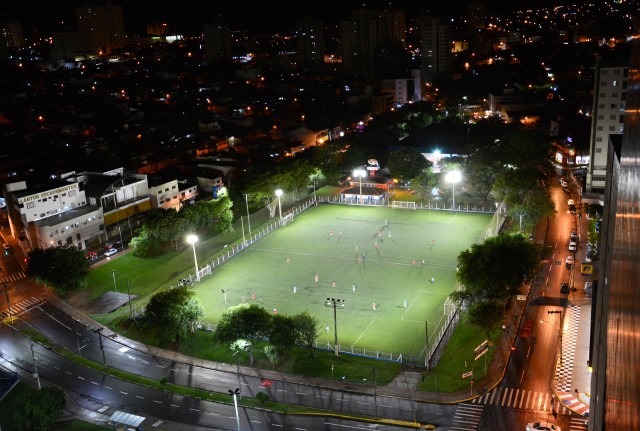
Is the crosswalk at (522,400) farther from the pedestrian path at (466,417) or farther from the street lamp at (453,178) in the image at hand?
the street lamp at (453,178)

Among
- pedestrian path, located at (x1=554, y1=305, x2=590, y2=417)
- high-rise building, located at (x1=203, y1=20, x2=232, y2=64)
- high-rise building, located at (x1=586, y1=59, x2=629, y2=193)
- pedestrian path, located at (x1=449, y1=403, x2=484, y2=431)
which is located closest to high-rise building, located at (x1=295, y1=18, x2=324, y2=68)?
high-rise building, located at (x1=203, y1=20, x2=232, y2=64)

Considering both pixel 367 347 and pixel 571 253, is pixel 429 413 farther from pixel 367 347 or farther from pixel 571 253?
pixel 571 253

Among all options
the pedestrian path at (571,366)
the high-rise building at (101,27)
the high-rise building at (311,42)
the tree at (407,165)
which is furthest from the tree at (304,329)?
the high-rise building at (101,27)

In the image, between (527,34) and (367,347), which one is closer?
(367,347)

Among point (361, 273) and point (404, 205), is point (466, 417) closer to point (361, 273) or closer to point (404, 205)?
point (361, 273)

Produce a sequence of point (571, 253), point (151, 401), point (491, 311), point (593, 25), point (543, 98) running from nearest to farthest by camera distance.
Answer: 1. point (151, 401)
2. point (491, 311)
3. point (571, 253)
4. point (543, 98)
5. point (593, 25)

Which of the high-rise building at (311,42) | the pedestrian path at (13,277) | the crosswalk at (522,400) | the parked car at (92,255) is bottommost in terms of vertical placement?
the crosswalk at (522,400)

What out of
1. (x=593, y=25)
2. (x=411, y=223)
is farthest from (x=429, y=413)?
(x=593, y=25)
